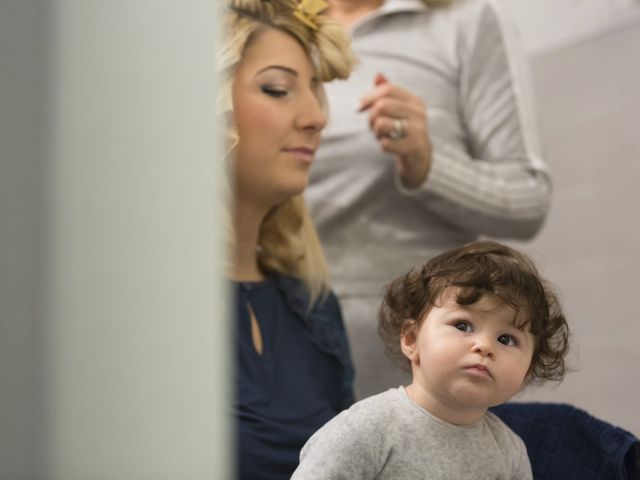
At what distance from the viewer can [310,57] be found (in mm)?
1210

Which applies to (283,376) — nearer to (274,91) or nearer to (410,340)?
(410,340)

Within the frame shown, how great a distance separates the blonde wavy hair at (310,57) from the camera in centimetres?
112

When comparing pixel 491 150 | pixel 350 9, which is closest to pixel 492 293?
pixel 491 150

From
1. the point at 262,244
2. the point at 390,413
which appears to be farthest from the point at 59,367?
the point at 262,244

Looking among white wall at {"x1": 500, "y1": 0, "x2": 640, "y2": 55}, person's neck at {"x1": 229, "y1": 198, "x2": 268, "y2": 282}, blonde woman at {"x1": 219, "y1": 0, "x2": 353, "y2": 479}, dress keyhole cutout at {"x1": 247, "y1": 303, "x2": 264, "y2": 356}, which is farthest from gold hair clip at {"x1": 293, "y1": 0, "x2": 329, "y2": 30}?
white wall at {"x1": 500, "y1": 0, "x2": 640, "y2": 55}

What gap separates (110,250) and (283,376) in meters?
0.75

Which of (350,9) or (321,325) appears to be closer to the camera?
(321,325)

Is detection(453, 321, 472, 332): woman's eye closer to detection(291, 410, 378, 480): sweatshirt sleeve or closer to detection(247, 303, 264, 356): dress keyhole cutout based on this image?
detection(291, 410, 378, 480): sweatshirt sleeve

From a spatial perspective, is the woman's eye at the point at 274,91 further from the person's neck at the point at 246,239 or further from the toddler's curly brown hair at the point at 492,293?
the toddler's curly brown hair at the point at 492,293

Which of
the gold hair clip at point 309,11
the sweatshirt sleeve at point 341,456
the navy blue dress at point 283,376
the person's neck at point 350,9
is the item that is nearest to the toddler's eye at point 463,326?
the sweatshirt sleeve at point 341,456

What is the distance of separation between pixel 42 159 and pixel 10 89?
1.3 inches

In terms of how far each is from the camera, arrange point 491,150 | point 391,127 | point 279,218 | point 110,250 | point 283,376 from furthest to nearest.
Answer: point 491,150
point 391,127
point 279,218
point 283,376
point 110,250

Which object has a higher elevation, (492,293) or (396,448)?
(492,293)

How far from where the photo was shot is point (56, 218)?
1.24 feet
